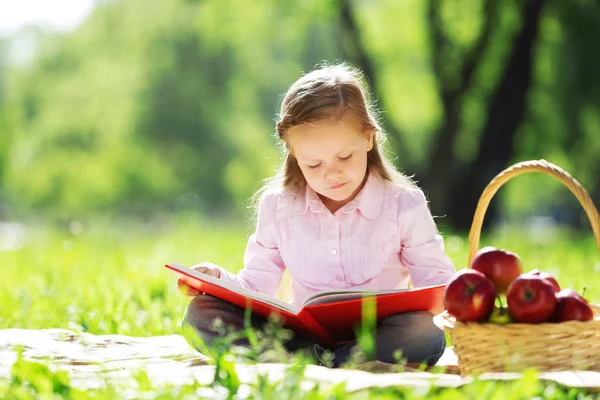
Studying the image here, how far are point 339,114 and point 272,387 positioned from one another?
1372 mm

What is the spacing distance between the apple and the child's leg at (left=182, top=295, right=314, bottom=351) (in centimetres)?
79

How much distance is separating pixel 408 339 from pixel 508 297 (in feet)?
1.73

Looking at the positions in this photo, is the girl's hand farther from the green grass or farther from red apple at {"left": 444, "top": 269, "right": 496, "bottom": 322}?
red apple at {"left": 444, "top": 269, "right": 496, "bottom": 322}

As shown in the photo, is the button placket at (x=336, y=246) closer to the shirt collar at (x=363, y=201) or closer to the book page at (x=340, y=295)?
the shirt collar at (x=363, y=201)

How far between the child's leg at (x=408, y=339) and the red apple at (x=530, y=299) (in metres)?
0.50

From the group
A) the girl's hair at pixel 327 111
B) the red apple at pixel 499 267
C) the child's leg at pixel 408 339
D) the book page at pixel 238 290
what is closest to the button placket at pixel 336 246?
the girl's hair at pixel 327 111

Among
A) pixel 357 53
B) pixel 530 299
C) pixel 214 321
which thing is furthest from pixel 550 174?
pixel 357 53

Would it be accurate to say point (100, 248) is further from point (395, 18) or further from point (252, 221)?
point (395, 18)

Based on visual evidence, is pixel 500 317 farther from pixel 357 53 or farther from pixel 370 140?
pixel 357 53

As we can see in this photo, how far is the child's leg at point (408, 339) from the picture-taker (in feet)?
9.96

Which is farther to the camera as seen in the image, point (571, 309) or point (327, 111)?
point (327, 111)

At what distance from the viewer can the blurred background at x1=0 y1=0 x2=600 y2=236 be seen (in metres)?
12.7

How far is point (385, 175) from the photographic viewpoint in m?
3.60

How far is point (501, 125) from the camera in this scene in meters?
12.5
